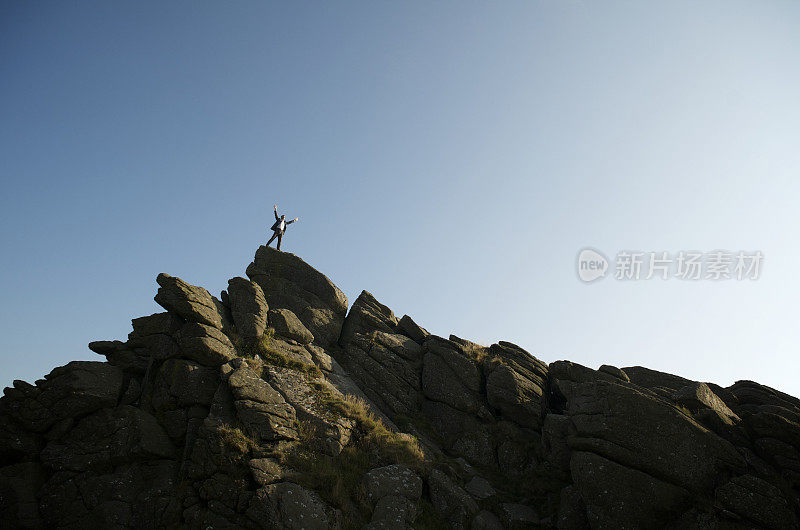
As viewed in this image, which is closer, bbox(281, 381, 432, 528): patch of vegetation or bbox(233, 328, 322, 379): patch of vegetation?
bbox(281, 381, 432, 528): patch of vegetation

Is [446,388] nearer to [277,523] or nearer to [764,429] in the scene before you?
[277,523]

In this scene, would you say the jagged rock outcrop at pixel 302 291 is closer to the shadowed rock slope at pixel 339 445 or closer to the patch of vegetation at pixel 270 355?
the shadowed rock slope at pixel 339 445

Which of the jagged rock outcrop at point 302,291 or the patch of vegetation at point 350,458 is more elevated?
the jagged rock outcrop at point 302,291

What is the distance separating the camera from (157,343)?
2158 cm

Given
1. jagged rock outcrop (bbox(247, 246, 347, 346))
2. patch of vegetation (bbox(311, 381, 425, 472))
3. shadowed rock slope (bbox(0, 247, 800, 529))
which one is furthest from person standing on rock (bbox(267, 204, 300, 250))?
patch of vegetation (bbox(311, 381, 425, 472))

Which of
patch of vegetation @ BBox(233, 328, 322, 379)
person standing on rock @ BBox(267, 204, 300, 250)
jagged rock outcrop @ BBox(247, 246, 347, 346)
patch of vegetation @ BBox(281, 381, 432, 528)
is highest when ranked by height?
person standing on rock @ BBox(267, 204, 300, 250)

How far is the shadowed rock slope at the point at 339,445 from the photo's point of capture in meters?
15.2

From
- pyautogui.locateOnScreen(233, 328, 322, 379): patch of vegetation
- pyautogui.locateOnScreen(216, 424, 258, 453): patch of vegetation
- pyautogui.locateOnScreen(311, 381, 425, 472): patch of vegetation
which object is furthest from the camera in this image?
pyautogui.locateOnScreen(233, 328, 322, 379): patch of vegetation

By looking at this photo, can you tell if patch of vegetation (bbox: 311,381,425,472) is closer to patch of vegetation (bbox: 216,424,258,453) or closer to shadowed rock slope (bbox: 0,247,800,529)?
shadowed rock slope (bbox: 0,247,800,529)

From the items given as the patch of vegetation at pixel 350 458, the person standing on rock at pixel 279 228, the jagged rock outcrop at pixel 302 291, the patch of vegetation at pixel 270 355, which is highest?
the person standing on rock at pixel 279 228

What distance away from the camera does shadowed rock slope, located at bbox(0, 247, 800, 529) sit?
1519 centimetres

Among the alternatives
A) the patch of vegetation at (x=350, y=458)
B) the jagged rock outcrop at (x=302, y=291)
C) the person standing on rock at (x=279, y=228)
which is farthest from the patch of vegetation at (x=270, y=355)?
the person standing on rock at (x=279, y=228)

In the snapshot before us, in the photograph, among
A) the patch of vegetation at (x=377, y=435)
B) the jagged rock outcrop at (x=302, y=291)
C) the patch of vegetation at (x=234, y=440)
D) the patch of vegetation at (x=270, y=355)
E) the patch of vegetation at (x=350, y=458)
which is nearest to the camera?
the patch of vegetation at (x=350, y=458)

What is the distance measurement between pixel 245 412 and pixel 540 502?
15.3 metres
